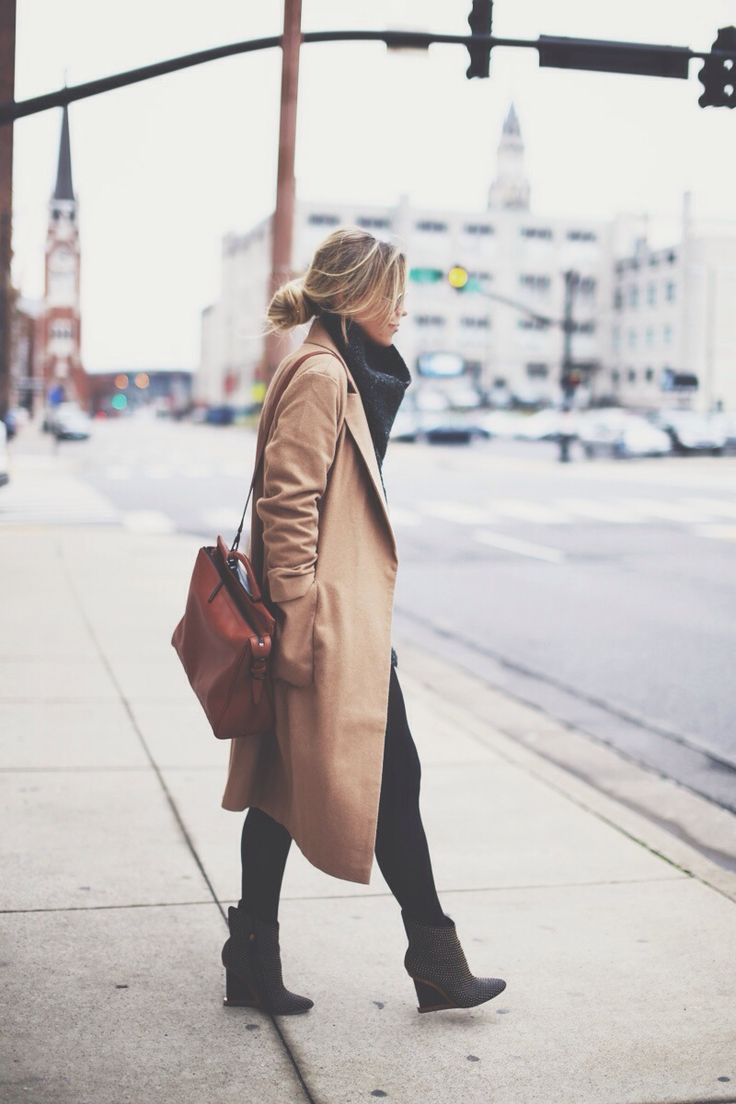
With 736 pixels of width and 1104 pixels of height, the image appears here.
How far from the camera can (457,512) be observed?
22141 millimetres

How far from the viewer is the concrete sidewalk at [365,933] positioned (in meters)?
3.02

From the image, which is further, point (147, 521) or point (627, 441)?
point (627, 441)

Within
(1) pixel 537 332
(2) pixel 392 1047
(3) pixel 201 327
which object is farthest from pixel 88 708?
(3) pixel 201 327

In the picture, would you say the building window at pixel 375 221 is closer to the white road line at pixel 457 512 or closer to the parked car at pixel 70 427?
the parked car at pixel 70 427

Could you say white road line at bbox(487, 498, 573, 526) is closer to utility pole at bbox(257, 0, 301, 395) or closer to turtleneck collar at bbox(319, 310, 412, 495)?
utility pole at bbox(257, 0, 301, 395)

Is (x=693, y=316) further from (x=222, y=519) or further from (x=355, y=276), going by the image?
(x=355, y=276)

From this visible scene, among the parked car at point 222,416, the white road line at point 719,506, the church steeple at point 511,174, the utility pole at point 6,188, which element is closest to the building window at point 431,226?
the parked car at point 222,416

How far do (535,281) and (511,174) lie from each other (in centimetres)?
6390

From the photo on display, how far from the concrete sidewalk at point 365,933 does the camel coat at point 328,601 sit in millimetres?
492

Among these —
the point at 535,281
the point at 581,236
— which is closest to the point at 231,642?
the point at 535,281

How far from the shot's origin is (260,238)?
120m

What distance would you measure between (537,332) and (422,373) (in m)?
13.6

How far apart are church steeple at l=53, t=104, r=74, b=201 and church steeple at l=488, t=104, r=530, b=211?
232ft

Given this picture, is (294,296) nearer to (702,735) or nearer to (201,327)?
(702,735)
